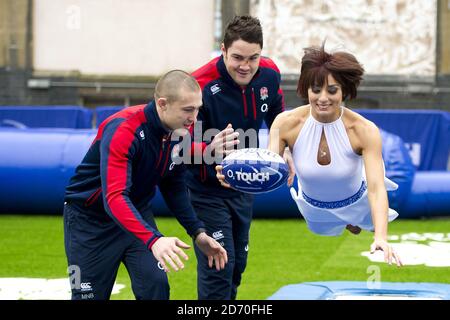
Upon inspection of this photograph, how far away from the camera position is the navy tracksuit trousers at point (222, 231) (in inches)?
268

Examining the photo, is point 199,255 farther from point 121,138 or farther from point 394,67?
point 394,67

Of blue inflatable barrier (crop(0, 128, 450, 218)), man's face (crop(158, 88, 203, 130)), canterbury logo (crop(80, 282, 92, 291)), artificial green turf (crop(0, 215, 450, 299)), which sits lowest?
artificial green turf (crop(0, 215, 450, 299))

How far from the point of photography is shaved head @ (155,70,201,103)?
220 inches

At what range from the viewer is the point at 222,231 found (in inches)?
269

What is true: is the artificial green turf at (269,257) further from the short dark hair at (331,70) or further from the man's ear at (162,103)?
the man's ear at (162,103)

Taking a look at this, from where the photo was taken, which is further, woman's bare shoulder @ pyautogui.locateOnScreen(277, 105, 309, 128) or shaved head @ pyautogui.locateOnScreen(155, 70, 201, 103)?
woman's bare shoulder @ pyautogui.locateOnScreen(277, 105, 309, 128)

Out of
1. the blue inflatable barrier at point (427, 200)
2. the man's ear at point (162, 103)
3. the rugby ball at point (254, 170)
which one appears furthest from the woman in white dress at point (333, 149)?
the blue inflatable barrier at point (427, 200)

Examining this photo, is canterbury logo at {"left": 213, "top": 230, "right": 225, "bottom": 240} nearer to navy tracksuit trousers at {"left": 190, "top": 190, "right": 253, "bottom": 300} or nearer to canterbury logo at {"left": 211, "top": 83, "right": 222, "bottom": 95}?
navy tracksuit trousers at {"left": 190, "top": 190, "right": 253, "bottom": 300}

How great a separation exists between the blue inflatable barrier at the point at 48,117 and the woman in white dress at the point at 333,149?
39.2ft

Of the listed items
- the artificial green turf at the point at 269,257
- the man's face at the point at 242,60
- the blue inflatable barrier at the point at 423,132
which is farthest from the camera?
the blue inflatable barrier at the point at 423,132

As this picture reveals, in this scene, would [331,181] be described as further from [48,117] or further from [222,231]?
[48,117]

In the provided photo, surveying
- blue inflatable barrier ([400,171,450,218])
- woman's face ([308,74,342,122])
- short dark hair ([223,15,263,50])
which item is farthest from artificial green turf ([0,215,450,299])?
short dark hair ([223,15,263,50])

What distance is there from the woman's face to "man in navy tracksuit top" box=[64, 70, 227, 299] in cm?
83

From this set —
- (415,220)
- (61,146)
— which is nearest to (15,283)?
(61,146)
